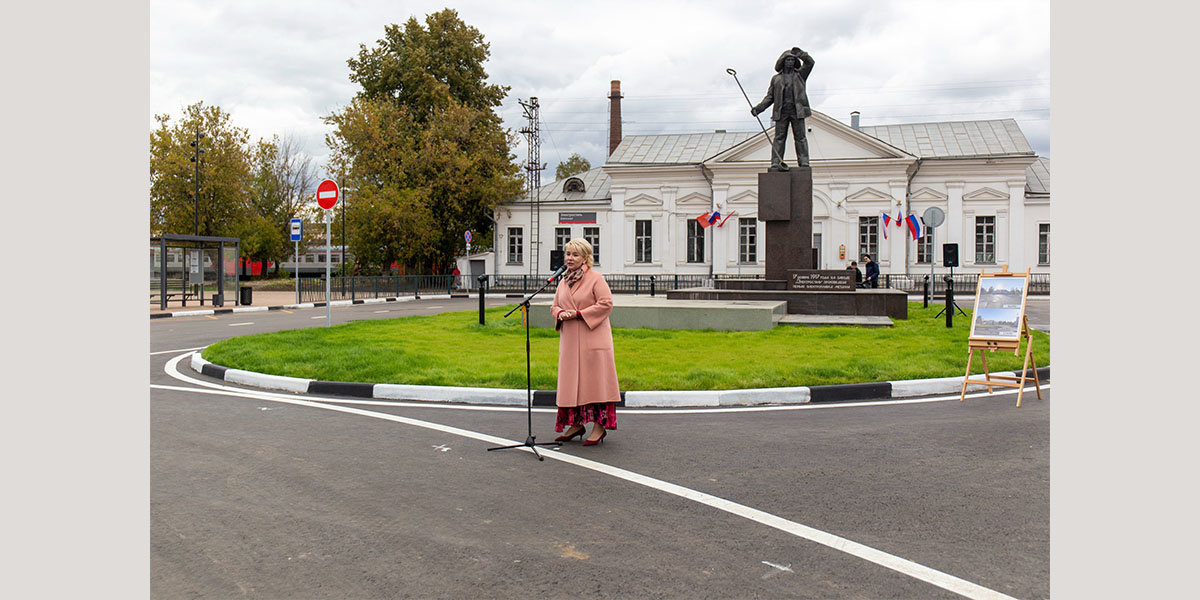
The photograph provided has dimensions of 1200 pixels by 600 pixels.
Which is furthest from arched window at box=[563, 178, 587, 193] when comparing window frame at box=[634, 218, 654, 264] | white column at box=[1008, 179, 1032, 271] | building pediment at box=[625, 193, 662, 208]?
white column at box=[1008, 179, 1032, 271]

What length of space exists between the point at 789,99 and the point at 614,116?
124 ft

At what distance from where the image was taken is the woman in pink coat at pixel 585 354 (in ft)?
20.7

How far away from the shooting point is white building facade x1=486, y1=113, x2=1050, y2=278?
136ft

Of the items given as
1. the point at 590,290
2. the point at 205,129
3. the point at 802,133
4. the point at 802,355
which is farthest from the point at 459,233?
the point at 590,290

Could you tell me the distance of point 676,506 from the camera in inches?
182

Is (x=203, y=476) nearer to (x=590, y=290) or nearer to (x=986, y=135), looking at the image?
(x=590, y=290)

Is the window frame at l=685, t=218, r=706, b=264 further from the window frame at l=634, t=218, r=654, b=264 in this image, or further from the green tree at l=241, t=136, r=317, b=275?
the green tree at l=241, t=136, r=317, b=275

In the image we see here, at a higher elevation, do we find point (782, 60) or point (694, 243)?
point (782, 60)

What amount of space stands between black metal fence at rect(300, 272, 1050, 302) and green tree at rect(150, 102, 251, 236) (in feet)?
24.9

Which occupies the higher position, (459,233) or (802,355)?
(459,233)

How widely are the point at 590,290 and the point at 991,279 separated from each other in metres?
5.98

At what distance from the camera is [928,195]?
42.2 m

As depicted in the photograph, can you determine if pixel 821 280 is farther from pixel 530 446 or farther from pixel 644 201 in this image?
pixel 644 201

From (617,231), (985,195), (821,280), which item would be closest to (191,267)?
(821,280)
